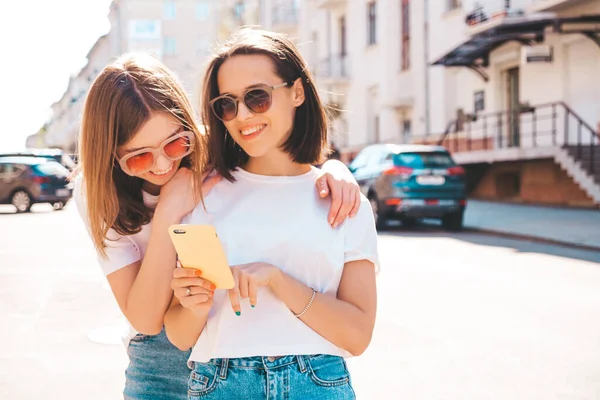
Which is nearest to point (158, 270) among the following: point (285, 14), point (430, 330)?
point (430, 330)

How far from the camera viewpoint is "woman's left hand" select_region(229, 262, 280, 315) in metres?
1.88

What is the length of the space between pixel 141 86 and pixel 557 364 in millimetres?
3883

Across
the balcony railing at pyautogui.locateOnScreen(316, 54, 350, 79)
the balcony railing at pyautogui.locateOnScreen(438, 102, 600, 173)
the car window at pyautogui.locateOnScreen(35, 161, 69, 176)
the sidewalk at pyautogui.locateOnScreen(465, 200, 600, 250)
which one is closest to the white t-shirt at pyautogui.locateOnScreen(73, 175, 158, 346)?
the sidewalk at pyautogui.locateOnScreen(465, 200, 600, 250)

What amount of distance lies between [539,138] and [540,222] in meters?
6.54

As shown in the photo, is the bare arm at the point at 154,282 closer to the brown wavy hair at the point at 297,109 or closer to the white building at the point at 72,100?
the brown wavy hair at the point at 297,109

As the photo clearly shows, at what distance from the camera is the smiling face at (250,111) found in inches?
87.1

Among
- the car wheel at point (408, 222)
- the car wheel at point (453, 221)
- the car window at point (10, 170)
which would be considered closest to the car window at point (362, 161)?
the car wheel at point (408, 222)

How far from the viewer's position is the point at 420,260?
34.1ft

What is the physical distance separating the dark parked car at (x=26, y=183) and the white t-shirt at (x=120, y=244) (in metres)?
21.9

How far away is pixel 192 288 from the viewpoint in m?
1.92

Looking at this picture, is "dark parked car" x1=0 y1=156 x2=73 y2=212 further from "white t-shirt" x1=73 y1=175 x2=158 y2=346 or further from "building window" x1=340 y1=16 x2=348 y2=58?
"white t-shirt" x1=73 y1=175 x2=158 y2=346

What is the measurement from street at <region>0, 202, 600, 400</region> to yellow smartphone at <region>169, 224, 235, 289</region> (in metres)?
1.77

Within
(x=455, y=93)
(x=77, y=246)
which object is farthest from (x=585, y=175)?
(x=77, y=246)

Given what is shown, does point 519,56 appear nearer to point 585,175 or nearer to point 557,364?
point 585,175
